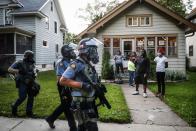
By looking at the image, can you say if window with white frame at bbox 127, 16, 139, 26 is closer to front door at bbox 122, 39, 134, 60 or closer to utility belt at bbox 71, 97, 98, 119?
front door at bbox 122, 39, 134, 60

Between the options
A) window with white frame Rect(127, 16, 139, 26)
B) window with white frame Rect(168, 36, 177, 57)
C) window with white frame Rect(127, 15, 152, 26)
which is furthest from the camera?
window with white frame Rect(127, 16, 139, 26)

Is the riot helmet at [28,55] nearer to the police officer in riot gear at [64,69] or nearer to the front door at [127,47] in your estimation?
the police officer in riot gear at [64,69]

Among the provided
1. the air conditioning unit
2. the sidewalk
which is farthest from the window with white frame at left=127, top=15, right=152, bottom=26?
the air conditioning unit

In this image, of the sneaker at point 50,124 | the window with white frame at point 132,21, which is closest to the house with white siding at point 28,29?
the window with white frame at point 132,21

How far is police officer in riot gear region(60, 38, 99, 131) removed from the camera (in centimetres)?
407

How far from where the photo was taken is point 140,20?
1939cm

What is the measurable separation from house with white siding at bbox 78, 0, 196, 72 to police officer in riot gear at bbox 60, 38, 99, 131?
1468 centimetres

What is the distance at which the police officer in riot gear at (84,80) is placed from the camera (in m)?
4.07

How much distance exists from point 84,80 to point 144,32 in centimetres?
1556

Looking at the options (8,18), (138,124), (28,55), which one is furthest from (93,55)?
(8,18)

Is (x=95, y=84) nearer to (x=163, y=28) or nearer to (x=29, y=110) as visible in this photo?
(x=29, y=110)

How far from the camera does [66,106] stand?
19.2 feet

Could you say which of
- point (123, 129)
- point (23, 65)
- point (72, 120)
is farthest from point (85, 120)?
point (23, 65)

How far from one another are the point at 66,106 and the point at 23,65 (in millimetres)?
2040
